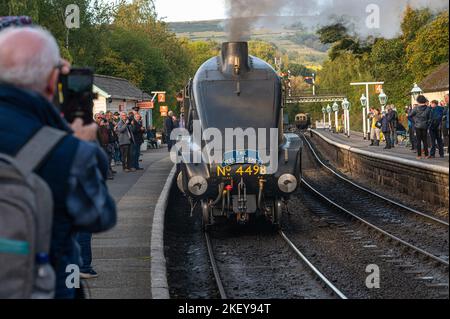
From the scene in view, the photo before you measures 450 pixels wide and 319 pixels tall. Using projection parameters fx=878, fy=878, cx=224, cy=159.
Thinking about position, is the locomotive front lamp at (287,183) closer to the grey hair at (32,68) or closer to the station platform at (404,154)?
the station platform at (404,154)

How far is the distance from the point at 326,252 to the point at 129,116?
14.1 meters

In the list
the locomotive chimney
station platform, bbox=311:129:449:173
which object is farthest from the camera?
station platform, bbox=311:129:449:173

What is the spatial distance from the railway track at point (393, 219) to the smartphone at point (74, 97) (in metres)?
8.11

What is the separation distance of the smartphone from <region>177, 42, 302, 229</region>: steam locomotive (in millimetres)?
10214

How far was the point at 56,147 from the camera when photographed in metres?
3.57

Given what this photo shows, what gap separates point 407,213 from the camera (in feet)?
57.5

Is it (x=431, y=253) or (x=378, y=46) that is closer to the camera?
(x=431, y=253)

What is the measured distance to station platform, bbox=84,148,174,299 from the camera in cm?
927

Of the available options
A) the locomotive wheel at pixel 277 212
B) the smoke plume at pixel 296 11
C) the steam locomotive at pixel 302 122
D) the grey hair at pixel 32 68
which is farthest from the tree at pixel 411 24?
the steam locomotive at pixel 302 122

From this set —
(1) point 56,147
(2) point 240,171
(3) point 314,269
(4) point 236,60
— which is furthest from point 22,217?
(4) point 236,60
